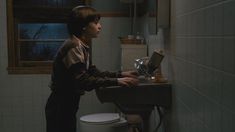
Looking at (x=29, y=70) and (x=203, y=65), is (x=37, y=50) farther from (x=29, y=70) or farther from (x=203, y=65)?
(x=203, y=65)

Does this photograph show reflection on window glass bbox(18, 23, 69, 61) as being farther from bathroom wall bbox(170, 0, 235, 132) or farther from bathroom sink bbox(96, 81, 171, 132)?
bathroom wall bbox(170, 0, 235, 132)

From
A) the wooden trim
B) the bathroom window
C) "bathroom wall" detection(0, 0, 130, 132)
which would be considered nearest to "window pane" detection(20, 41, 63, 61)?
the bathroom window

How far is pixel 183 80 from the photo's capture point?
2135 mm

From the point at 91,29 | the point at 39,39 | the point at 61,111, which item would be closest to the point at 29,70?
the point at 39,39

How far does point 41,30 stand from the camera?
437 centimetres

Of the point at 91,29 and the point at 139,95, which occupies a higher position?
the point at 91,29

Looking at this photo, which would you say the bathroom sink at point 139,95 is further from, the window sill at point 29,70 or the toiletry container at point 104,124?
the window sill at point 29,70

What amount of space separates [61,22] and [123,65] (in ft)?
3.77

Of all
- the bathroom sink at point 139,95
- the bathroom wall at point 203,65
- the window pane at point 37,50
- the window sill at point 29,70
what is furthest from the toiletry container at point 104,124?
the window pane at point 37,50

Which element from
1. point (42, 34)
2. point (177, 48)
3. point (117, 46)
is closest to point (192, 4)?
point (177, 48)

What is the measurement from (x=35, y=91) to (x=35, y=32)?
0.70 meters

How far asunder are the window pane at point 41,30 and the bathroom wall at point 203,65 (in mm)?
2206

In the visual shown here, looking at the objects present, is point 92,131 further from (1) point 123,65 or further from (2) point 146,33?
(2) point 146,33

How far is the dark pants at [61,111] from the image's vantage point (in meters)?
2.42
